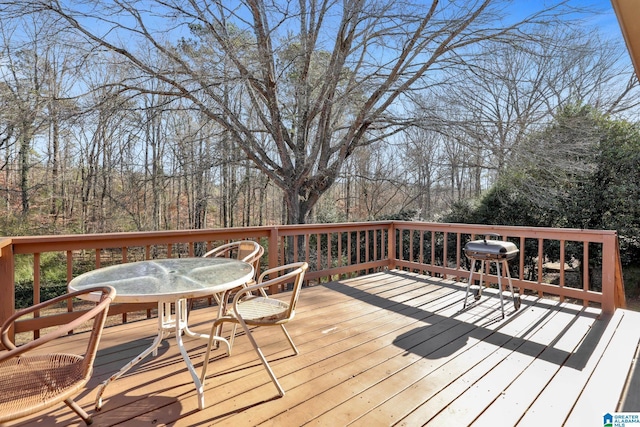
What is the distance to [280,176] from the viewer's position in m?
8.27

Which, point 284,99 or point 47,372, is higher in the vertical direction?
point 284,99

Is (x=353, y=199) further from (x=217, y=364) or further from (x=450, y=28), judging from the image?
(x=217, y=364)

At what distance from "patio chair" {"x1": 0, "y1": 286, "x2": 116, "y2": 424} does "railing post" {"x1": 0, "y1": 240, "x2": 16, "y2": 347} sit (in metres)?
1.13

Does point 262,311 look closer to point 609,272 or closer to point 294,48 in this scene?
point 609,272

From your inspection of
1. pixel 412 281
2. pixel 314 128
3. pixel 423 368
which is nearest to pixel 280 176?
pixel 314 128

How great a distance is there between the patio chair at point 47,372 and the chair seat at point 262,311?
78 cm

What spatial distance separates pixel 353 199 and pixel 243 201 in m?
4.49

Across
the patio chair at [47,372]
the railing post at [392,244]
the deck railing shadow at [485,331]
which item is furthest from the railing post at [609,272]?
the patio chair at [47,372]

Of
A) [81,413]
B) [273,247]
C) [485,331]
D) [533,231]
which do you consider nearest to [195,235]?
[273,247]

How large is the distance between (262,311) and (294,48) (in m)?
6.25

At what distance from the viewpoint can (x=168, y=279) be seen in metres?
1.97

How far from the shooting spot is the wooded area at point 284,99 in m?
5.85

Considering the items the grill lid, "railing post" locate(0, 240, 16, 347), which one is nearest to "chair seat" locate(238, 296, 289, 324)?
"railing post" locate(0, 240, 16, 347)

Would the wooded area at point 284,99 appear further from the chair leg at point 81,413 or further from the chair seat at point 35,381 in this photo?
the chair leg at point 81,413
